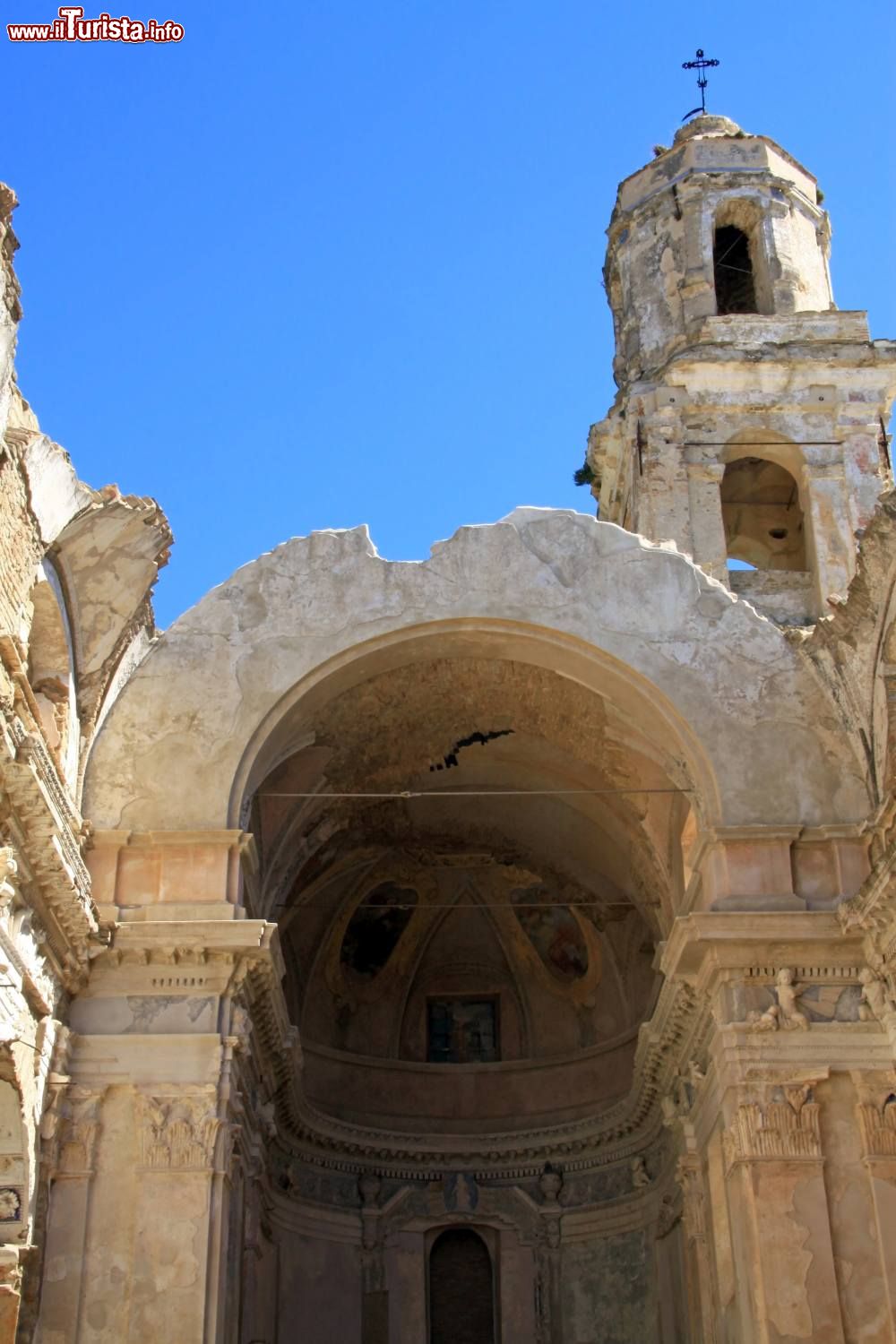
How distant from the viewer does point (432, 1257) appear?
66.8ft

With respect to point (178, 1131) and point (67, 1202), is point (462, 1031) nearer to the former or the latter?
point (178, 1131)

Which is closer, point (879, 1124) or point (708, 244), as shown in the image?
point (879, 1124)

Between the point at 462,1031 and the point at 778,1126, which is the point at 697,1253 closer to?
the point at 778,1126

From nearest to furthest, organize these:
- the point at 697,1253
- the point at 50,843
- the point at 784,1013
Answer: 1. the point at 50,843
2. the point at 784,1013
3. the point at 697,1253

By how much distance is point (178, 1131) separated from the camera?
13.7m

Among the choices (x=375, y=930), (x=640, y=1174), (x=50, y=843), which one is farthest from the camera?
(x=375, y=930)

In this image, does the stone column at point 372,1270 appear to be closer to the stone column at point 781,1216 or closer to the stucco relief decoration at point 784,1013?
the stone column at point 781,1216

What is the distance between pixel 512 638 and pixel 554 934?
6.77 metres

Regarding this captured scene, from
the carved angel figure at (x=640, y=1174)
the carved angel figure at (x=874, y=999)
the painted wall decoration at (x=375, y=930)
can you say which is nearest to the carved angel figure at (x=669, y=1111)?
the carved angel figure at (x=640, y=1174)

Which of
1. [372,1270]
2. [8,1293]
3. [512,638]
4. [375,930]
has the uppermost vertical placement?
[512,638]

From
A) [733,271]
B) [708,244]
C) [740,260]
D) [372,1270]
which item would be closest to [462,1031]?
[372,1270]

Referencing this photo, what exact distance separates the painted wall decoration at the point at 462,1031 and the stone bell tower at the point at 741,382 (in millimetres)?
6723

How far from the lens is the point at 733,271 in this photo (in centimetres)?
2727

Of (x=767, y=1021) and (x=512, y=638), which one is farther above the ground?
(x=512, y=638)
